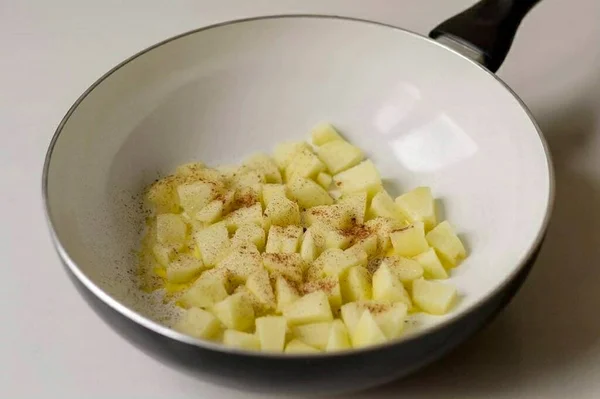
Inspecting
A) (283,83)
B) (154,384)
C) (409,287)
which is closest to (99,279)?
(154,384)

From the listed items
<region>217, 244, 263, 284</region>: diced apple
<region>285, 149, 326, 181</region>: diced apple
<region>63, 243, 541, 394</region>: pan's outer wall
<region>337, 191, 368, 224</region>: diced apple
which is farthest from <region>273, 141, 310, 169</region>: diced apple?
<region>63, 243, 541, 394</region>: pan's outer wall

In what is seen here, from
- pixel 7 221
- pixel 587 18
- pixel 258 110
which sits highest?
pixel 7 221

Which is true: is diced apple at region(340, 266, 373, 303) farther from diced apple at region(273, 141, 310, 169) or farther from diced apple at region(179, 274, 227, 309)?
diced apple at region(273, 141, 310, 169)

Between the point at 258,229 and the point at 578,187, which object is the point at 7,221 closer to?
the point at 258,229

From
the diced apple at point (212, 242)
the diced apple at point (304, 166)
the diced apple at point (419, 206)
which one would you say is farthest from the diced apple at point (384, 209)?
the diced apple at point (212, 242)

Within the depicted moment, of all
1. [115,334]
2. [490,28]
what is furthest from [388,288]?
[490,28]

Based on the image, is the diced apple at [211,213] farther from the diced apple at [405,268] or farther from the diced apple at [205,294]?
the diced apple at [405,268]
